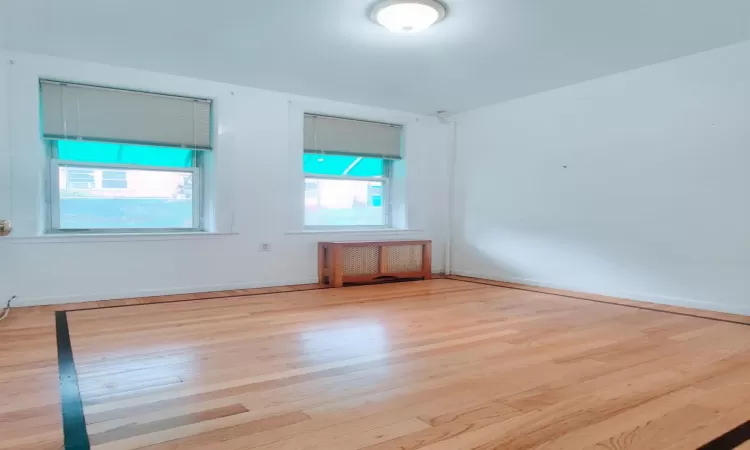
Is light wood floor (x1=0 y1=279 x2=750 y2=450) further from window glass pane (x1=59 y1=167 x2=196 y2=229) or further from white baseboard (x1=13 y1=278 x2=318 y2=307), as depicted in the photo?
window glass pane (x1=59 y1=167 x2=196 y2=229)

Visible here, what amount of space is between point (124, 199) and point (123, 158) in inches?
15.5

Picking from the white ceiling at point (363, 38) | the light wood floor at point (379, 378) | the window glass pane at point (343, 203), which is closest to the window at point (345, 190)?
the window glass pane at point (343, 203)

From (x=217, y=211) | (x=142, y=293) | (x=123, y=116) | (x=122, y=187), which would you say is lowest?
(x=142, y=293)

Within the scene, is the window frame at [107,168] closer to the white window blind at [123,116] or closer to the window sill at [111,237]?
the window sill at [111,237]

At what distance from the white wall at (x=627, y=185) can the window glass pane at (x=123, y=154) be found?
11.5 feet

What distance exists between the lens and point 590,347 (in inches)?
118

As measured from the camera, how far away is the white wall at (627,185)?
4.04m

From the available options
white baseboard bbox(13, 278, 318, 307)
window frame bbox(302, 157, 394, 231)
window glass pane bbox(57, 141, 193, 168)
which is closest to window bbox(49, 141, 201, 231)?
window glass pane bbox(57, 141, 193, 168)

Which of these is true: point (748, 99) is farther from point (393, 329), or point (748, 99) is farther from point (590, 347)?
point (393, 329)

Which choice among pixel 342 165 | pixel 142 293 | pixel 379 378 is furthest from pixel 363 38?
pixel 142 293

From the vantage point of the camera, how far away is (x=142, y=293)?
4633 mm

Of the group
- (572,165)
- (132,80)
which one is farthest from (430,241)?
(132,80)

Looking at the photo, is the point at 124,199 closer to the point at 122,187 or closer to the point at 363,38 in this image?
the point at 122,187

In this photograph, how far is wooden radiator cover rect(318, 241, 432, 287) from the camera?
5457 mm
